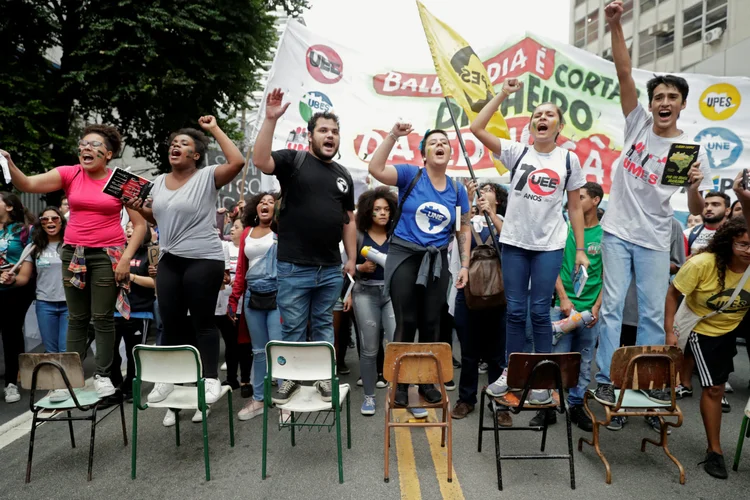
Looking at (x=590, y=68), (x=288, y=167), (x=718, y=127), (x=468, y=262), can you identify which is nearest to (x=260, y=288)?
(x=288, y=167)

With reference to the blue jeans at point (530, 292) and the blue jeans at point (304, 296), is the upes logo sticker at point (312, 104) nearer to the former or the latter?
the blue jeans at point (304, 296)

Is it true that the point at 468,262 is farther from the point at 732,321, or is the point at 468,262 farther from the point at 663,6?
the point at 663,6

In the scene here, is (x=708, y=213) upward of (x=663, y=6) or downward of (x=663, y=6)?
downward

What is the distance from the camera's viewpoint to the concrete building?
2369cm

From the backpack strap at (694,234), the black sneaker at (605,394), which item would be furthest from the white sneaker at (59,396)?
the backpack strap at (694,234)

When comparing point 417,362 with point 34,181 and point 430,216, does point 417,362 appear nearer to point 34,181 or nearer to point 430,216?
point 430,216

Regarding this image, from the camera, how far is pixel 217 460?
358cm

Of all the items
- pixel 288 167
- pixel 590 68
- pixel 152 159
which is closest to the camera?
pixel 288 167

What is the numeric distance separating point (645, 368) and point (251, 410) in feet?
10.3

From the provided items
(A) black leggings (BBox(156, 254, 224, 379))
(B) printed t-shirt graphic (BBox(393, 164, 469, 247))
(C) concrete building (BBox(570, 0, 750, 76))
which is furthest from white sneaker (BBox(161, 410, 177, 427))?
(C) concrete building (BBox(570, 0, 750, 76))

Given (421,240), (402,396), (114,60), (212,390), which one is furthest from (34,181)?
(114,60)

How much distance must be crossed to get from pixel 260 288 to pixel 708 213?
17.0ft

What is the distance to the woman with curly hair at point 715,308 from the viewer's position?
3514mm

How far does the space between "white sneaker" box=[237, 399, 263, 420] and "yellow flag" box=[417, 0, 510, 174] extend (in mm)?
3328
